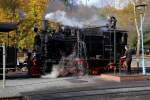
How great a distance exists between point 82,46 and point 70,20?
11.7 feet

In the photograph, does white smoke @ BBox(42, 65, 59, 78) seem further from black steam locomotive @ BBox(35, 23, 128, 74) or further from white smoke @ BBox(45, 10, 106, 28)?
white smoke @ BBox(45, 10, 106, 28)

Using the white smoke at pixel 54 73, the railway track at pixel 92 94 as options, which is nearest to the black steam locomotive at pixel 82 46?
the white smoke at pixel 54 73

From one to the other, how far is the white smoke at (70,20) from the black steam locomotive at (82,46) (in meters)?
1.30

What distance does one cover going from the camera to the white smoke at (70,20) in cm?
2638

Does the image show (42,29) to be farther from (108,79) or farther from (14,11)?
(14,11)

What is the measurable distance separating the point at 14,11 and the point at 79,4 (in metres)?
5.57

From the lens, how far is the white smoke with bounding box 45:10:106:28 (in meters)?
26.4

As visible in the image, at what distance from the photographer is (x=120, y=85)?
59.3ft

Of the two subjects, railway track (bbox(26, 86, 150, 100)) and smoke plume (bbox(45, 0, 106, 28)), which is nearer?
railway track (bbox(26, 86, 150, 100))

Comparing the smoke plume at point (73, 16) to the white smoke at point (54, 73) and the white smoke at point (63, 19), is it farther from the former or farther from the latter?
the white smoke at point (54, 73)

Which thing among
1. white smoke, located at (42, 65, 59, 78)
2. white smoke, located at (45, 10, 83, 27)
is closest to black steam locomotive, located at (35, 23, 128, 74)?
white smoke, located at (42, 65, 59, 78)

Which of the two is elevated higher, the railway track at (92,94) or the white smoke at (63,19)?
the white smoke at (63,19)

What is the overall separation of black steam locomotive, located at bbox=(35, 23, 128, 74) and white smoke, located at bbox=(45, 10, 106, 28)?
51.3 inches

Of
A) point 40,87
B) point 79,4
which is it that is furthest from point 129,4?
point 40,87
